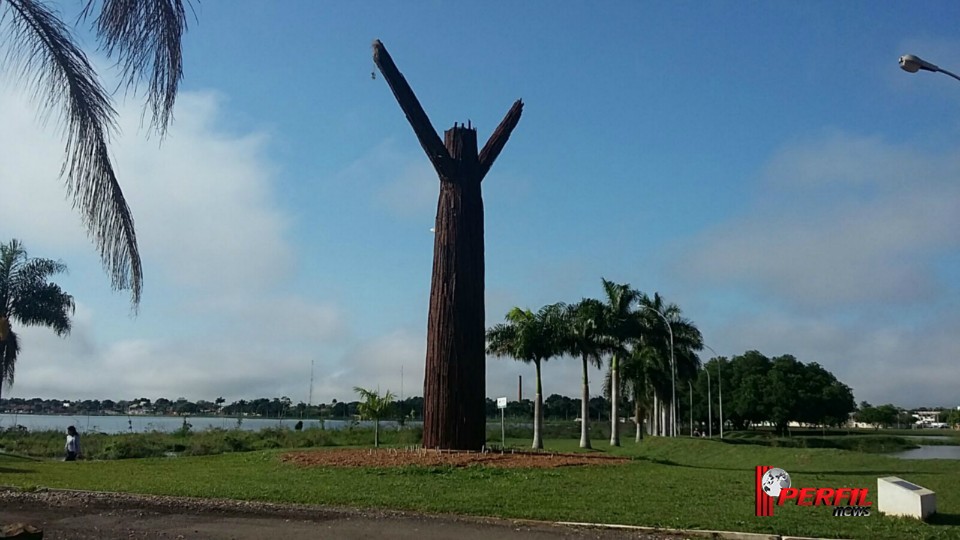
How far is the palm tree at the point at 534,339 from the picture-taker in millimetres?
37344

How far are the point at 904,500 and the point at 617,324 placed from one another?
1139 inches

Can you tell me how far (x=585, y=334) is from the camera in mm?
39781

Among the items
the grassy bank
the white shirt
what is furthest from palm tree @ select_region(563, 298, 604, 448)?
the white shirt

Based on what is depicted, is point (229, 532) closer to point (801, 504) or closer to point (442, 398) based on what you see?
point (801, 504)

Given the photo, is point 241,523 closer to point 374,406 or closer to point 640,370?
point 374,406

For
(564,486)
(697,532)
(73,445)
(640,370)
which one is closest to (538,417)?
(640,370)

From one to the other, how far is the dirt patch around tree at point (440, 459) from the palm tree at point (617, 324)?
17459mm

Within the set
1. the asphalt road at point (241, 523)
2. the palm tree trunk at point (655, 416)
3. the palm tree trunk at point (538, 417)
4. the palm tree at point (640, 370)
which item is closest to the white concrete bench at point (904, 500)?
the asphalt road at point (241, 523)

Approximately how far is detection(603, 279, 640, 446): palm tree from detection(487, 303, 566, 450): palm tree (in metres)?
2.85

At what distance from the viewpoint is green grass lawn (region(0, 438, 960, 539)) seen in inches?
459

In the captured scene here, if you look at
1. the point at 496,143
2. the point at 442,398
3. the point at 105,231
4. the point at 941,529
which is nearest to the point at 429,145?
the point at 496,143

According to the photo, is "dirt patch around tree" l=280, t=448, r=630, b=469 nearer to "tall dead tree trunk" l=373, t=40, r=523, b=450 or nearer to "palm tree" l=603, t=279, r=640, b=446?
"tall dead tree trunk" l=373, t=40, r=523, b=450

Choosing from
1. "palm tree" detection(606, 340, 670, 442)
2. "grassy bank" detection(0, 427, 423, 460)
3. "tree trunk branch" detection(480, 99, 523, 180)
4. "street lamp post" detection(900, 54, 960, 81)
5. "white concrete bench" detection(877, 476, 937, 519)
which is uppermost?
"tree trunk branch" detection(480, 99, 523, 180)

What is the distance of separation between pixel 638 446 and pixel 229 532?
30.3 meters
